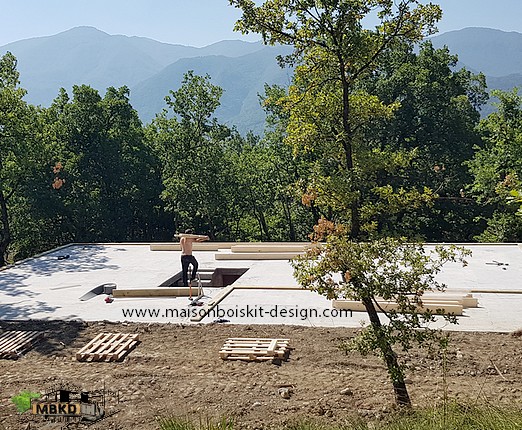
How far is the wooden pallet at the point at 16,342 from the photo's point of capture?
24.7 ft

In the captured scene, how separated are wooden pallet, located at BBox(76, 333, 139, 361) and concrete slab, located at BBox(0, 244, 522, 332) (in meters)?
1.07

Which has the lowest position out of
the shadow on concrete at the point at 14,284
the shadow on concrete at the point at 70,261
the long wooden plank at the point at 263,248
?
the long wooden plank at the point at 263,248

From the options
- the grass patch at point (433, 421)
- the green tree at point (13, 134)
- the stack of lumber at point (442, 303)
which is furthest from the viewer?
the green tree at point (13, 134)

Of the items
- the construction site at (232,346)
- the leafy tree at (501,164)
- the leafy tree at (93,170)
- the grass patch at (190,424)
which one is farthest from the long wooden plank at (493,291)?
the leafy tree at (93,170)

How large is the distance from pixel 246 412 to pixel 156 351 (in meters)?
2.51

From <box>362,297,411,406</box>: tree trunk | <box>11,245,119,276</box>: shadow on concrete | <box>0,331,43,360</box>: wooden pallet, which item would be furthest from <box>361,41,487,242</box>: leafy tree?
<box>362,297,411,406</box>: tree trunk

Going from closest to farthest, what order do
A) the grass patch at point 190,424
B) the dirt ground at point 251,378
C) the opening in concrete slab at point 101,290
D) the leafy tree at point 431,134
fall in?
the grass patch at point 190,424, the dirt ground at point 251,378, the opening in concrete slab at point 101,290, the leafy tree at point 431,134

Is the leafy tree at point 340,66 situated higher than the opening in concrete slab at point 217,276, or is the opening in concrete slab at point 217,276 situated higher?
the leafy tree at point 340,66

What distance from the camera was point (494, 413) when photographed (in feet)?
14.2

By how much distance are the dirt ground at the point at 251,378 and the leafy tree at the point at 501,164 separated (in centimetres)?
1360

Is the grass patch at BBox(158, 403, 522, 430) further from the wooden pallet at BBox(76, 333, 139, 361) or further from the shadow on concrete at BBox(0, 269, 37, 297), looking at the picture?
the shadow on concrete at BBox(0, 269, 37, 297)

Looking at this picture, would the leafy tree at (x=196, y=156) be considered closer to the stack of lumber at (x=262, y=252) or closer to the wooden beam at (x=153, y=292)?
the stack of lumber at (x=262, y=252)

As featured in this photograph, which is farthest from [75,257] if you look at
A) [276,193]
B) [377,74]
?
[377,74]

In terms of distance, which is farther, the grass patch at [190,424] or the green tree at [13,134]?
the green tree at [13,134]
